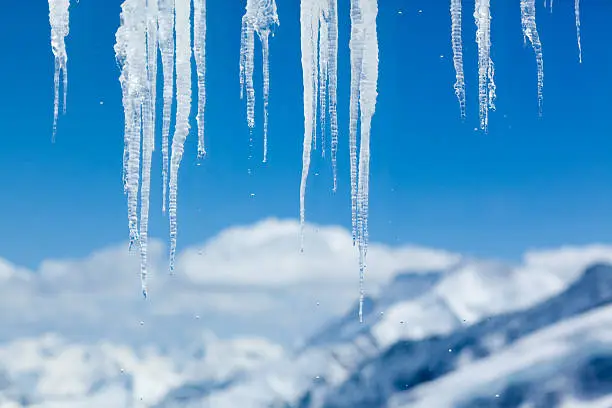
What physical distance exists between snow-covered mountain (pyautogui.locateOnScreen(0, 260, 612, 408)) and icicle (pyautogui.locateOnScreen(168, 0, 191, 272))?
57.5ft

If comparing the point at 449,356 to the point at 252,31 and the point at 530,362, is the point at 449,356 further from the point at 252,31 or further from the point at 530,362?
the point at 252,31

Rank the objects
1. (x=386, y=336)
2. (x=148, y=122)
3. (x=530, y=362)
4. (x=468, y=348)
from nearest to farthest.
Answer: (x=148, y=122), (x=530, y=362), (x=468, y=348), (x=386, y=336)

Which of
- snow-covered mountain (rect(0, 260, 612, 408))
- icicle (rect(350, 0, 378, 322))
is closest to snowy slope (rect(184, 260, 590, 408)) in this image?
snow-covered mountain (rect(0, 260, 612, 408))

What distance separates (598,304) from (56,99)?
30844 millimetres

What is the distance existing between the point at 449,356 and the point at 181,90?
27837 millimetres

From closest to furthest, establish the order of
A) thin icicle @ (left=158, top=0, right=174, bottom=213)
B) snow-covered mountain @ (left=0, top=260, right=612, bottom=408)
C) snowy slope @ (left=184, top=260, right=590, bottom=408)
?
thin icicle @ (left=158, top=0, right=174, bottom=213), snow-covered mountain @ (left=0, top=260, right=612, bottom=408), snowy slope @ (left=184, top=260, right=590, bottom=408)

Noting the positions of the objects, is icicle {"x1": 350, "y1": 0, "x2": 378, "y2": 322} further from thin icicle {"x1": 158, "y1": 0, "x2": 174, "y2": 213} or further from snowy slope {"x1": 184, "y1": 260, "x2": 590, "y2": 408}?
snowy slope {"x1": 184, "y1": 260, "x2": 590, "y2": 408}

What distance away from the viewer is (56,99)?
3.51 metres

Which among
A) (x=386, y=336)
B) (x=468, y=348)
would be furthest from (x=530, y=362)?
(x=386, y=336)

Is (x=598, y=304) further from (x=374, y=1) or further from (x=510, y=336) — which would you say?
(x=374, y=1)

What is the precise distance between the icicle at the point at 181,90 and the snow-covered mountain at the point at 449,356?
1752cm

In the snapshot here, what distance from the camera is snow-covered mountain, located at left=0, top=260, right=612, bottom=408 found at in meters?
21.4

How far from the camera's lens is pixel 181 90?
3668 mm

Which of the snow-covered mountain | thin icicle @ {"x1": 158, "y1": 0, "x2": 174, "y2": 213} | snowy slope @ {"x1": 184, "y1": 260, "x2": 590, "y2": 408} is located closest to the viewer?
thin icicle @ {"x1": 158, "y1": 0, "x2": 174, "y2": 213}
